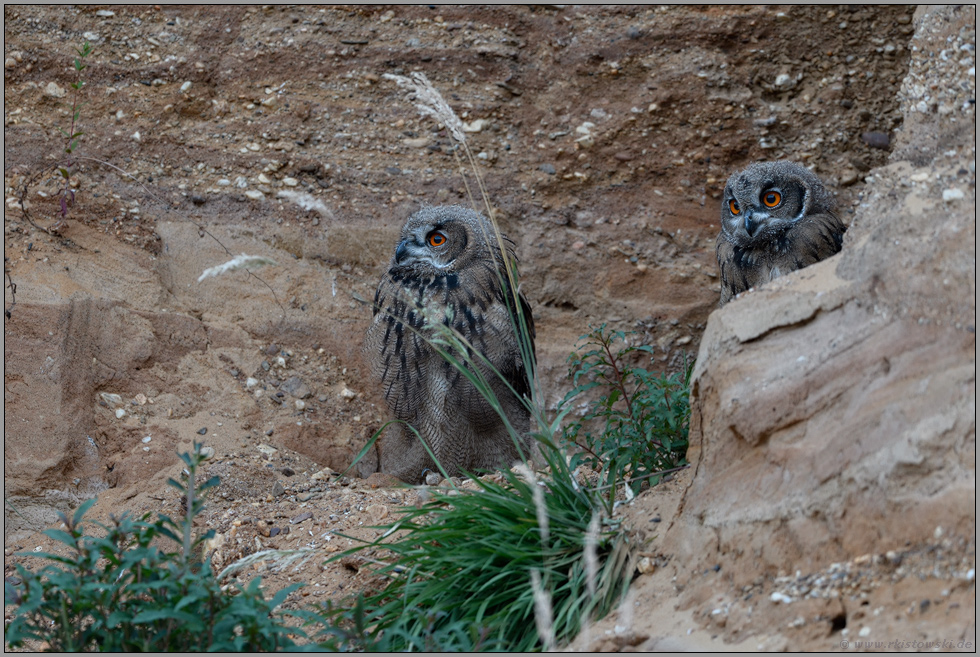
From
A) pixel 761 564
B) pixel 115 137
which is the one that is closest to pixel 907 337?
pixel 761 564

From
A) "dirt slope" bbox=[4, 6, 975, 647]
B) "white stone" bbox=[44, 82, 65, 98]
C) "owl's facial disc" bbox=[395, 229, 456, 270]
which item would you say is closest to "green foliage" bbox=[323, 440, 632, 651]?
"owl's facial disc" bbox=[395, 229, 456, 270]

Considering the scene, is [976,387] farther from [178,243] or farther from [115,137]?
[115,137]

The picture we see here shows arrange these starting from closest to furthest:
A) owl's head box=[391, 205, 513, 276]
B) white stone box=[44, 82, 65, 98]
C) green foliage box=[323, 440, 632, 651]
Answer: green foliage box=[323, 440, 632, 651], owl's head box=[391, 205, 513, 276], white stone box=[44, 82, 65, 98]

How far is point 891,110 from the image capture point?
567 cm

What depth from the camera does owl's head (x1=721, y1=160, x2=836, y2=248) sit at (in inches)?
167

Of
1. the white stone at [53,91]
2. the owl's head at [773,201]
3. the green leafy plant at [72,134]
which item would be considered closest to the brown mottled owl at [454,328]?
the owl's head at [773,201]

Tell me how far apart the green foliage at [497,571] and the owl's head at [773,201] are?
6.46 ft

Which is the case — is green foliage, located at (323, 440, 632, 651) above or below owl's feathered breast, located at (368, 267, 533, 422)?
above

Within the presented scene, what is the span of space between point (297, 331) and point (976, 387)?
4.12 meters

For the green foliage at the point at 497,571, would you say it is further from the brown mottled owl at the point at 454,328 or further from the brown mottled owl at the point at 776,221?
the brown mottled owl at the point at 776,221

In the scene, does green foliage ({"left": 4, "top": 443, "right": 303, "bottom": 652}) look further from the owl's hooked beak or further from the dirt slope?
the dirt slope

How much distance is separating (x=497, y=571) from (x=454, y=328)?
2086 mm

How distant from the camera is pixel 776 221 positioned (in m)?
4.24

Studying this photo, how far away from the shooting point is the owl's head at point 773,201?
167 inches
